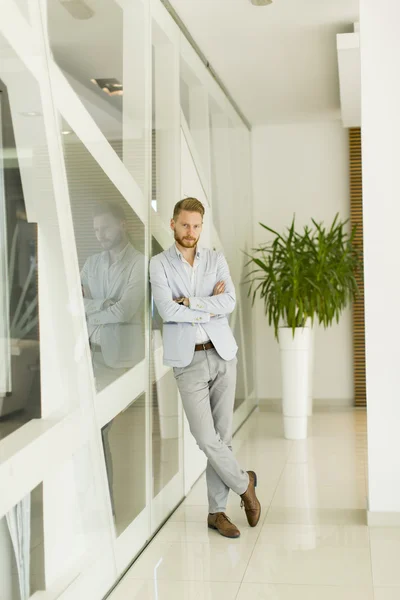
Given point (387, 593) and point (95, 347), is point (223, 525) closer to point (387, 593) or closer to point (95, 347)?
point (387, 593)

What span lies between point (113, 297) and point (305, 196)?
210 inches

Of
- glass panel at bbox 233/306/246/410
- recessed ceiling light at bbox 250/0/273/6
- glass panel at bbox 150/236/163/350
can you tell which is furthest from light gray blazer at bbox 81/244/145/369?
glass panel at bbox 233/306/246/410

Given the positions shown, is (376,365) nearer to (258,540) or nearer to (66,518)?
(258,540)

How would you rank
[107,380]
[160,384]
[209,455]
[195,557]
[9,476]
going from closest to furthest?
[9,476] → [107,380] → [195,557] → [209,455] → [160,384]

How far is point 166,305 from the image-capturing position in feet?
12.6

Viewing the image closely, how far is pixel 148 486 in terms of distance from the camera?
398 cm

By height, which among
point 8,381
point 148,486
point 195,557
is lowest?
point 195,557

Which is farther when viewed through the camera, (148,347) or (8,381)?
(148,347)

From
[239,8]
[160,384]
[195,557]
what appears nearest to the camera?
[195,557]

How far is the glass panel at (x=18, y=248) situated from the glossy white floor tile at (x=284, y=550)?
1.28 meters

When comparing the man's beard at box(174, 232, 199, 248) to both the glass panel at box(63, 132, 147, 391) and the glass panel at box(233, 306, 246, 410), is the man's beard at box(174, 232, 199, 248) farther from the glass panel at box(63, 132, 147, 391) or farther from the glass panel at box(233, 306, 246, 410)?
the glass panel at box(233, 306, 246, 410)

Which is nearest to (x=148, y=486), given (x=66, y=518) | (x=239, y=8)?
(x=66, y=518)

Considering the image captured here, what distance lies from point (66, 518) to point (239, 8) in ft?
11.3

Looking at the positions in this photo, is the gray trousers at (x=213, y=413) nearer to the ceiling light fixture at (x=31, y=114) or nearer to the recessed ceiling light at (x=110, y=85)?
the recessed ceiling light at (x=110, y=85)
